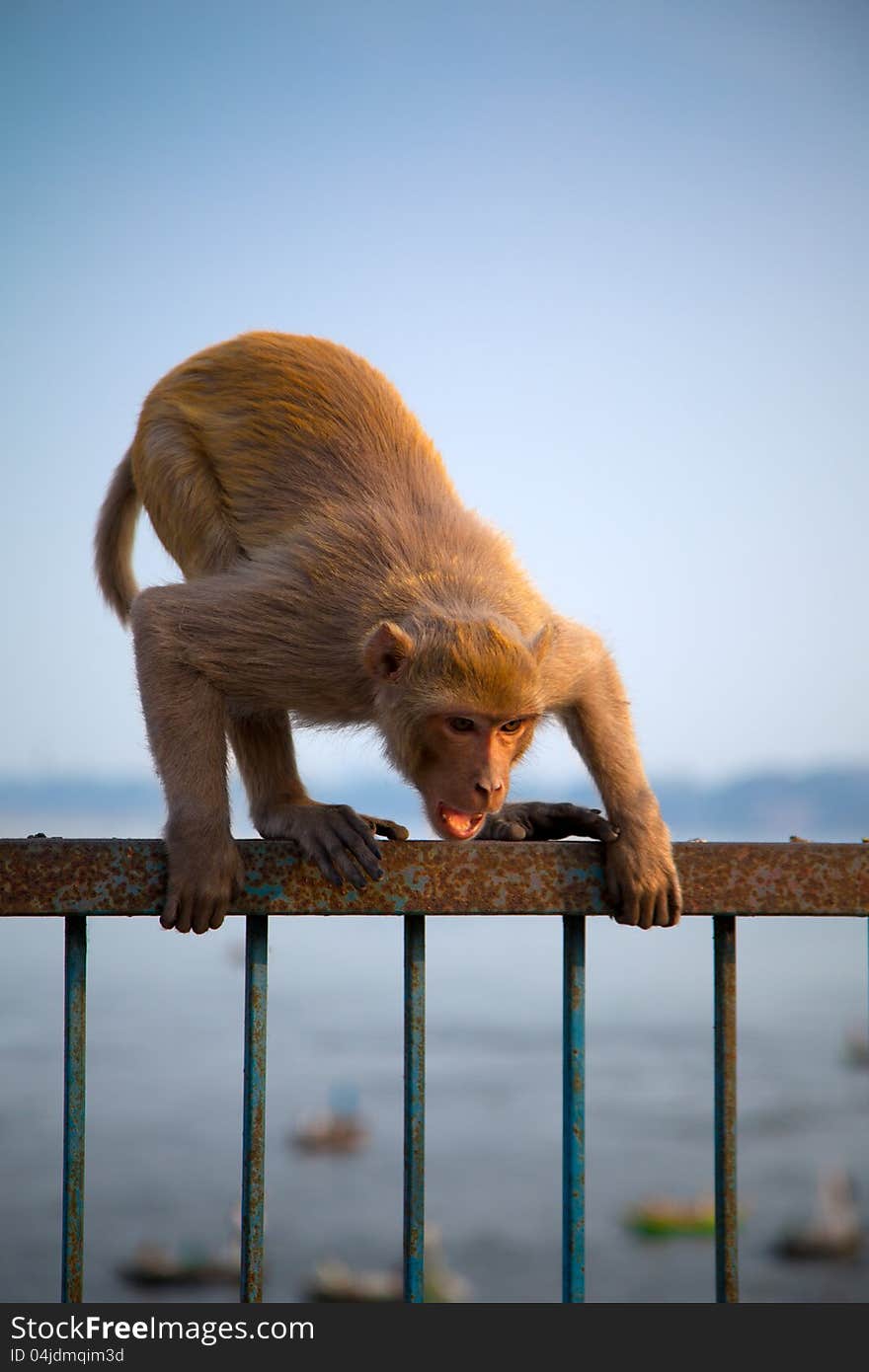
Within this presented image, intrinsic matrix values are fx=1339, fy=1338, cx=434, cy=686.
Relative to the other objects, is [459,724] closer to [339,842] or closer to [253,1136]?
[339,842]

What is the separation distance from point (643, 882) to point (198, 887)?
91cm

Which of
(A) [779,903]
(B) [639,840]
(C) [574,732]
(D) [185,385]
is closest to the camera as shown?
(A) [779,903]

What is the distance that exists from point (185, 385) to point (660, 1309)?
331cm

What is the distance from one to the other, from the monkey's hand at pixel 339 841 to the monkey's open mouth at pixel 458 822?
5.7 inches

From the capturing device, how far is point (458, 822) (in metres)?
3.46

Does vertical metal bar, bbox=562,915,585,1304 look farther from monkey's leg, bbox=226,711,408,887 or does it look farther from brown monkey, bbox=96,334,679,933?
monkey's leg, bbox=226,711,408,887

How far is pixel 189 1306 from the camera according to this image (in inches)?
94.8

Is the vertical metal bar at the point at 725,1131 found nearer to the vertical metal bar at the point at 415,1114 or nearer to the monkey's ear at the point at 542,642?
the vertical metal bar at the point at 415,1114

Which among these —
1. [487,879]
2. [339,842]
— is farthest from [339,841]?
[487,879]

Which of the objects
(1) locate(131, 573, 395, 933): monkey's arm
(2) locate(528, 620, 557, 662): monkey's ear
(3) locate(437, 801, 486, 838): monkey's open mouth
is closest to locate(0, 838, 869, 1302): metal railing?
(1) locate(131, 573, 395, 933): monkey's arm

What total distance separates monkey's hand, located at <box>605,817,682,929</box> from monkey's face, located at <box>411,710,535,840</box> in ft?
1.75

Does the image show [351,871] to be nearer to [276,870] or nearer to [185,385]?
[276,870]

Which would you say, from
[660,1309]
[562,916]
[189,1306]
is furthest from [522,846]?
[189,1306]

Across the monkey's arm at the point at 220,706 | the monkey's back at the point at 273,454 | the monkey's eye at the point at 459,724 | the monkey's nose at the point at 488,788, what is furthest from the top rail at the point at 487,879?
the monkey's back at the point at 273,454
